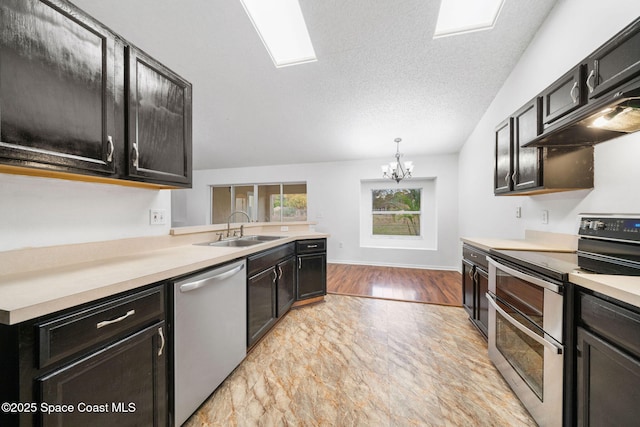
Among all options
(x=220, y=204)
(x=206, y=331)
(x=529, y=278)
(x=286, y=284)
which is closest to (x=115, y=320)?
(x=206, y=331)

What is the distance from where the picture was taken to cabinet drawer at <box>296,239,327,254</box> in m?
2.75

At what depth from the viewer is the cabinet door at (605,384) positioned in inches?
30.9

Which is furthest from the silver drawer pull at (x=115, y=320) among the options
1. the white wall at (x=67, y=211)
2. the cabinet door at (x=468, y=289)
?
the cabinet door at (x=468, y=289)

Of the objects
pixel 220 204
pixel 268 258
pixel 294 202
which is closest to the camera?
pixel 268 258

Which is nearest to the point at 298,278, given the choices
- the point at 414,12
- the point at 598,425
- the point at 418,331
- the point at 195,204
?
the point at 418,331

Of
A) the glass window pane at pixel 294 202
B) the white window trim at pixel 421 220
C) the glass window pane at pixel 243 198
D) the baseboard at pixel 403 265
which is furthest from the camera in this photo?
the glass window pane at pixel 243 198

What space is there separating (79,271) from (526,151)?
3060 millimetres

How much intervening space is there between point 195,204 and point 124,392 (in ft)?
20.1

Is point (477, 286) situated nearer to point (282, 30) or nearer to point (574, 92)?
point (574, 92)

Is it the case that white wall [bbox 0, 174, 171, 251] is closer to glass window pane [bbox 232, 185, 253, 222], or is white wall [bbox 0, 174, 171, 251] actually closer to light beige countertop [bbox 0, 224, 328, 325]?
light beige countertop [bbox 0, 224, 328, 325]

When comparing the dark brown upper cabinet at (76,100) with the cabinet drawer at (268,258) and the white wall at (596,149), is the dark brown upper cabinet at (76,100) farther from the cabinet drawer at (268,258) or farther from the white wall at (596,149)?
the white wall at (596,149)

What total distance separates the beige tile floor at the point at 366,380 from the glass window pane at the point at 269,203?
3.80m

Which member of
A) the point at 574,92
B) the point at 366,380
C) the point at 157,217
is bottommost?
the point at 366,380

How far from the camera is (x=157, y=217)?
1729mm
